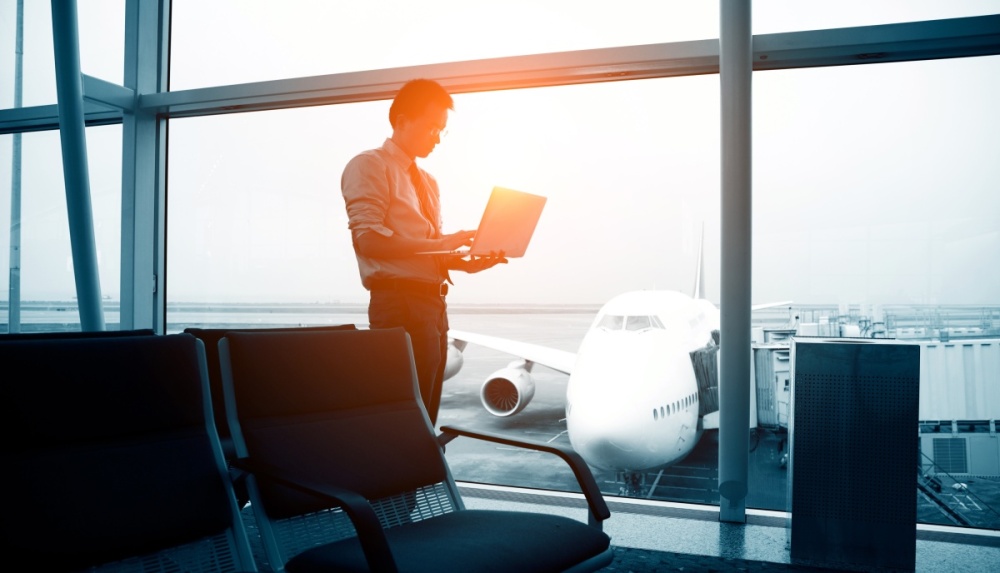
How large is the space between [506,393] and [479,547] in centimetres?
418

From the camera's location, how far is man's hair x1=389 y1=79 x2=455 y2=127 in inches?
82.7

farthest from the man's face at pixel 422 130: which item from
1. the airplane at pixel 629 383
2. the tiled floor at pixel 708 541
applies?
the airplane at pixel 629 383

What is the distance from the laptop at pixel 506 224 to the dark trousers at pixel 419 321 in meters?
0.18

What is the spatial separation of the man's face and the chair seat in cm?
117

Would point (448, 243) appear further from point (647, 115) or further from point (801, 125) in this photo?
point (801, 125)

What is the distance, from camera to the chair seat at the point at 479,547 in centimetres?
125

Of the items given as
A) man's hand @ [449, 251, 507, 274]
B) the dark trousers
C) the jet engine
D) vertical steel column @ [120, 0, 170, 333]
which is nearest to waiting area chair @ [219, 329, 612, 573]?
the dark trousers

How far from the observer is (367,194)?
211cm

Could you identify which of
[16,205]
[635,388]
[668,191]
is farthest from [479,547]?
→ [16,205]

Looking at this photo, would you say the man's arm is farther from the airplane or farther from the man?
the airplane

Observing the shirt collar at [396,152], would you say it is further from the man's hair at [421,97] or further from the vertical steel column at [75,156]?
the vertical steel column at [75,156]

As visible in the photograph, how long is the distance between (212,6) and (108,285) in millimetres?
1633

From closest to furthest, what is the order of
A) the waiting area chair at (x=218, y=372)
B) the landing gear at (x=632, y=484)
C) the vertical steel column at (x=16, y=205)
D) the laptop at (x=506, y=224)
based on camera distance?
1. the waiting area chair at (x=218, y=372)
2. the laptop at (x=506, y=224)
3. the vertical steel column at (x=16, y=205)
4. the landing gear at (x=632, y=484)

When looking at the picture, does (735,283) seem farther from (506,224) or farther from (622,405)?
(622,405)
